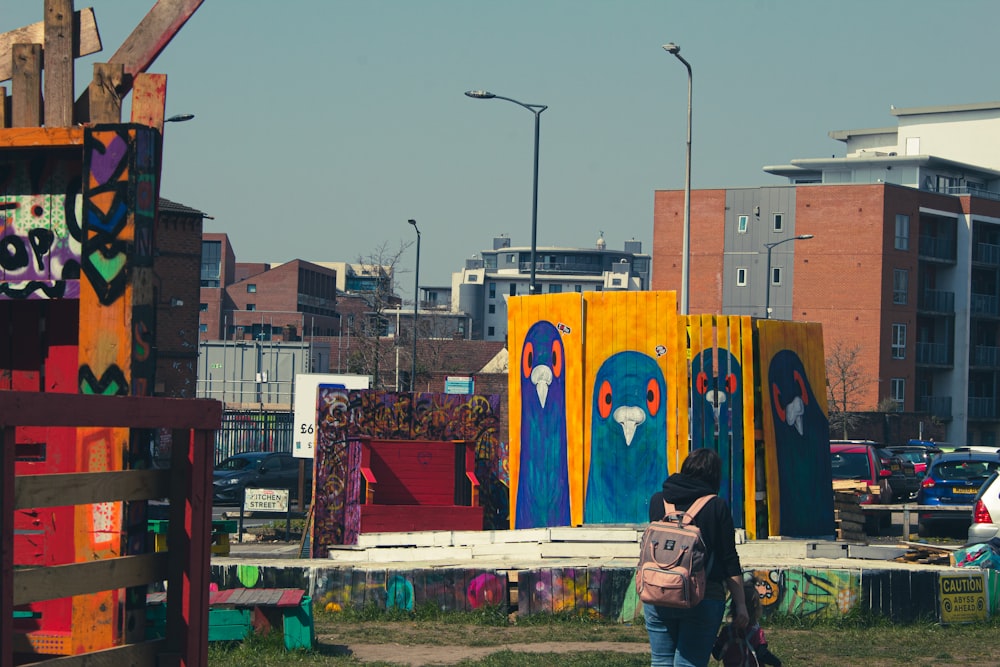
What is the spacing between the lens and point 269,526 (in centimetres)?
2605

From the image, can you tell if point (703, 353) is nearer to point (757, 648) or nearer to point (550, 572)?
point (550, 572)

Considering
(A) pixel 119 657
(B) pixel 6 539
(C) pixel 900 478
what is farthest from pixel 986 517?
(C) pixel 900 478

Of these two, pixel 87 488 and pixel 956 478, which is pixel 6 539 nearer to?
pixel 87 488

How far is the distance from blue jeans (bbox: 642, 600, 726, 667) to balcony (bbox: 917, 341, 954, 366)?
68.6 meters

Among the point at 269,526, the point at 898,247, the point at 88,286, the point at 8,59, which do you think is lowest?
the point at 269,526

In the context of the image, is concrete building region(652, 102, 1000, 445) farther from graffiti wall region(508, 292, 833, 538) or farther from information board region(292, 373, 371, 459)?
graffiti wall region(508, 292, 833, 538)

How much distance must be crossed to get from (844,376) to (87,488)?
206 feet

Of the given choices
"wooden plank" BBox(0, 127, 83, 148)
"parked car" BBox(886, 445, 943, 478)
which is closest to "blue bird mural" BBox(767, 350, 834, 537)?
"wooden plank" BBox(0, 127, 83, 148)

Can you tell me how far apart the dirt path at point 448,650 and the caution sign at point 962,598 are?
3104mm

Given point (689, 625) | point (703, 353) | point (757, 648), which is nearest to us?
point (689, 625)

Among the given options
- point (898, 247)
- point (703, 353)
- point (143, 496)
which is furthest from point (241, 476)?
point (898, 247)

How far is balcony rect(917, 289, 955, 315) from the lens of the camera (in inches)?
2857

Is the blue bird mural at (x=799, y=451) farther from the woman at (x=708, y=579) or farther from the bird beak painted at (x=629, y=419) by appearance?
the woman at (x=708, y=579)

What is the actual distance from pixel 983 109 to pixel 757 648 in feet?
292
